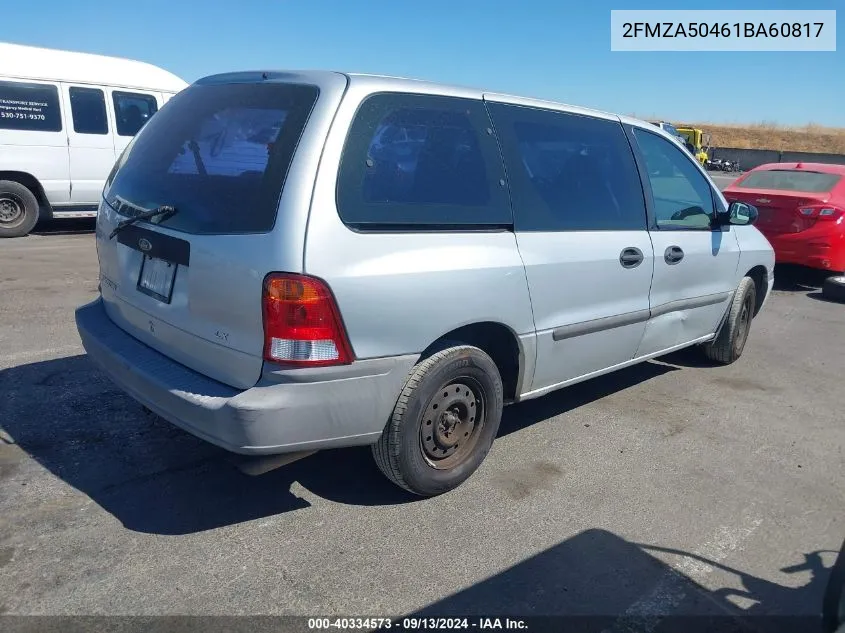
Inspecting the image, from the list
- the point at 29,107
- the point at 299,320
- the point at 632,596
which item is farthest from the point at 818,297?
the point at 29,107

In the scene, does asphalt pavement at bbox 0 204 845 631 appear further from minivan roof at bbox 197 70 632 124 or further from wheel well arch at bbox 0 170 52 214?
wheel well arch at bbox 0 170 52 214

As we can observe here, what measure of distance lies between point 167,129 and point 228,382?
1.42 m

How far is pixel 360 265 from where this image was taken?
2.79 metres

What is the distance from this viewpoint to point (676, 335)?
482 cm

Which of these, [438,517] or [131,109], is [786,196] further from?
[131,109]

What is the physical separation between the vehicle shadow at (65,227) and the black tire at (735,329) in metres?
9.49

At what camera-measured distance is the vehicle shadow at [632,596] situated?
8.54 feet

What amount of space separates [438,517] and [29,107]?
9410 mm

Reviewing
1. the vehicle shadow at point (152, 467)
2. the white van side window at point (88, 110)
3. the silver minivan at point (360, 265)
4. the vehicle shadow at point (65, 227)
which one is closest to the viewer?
the silver minivan at point (360, 265)

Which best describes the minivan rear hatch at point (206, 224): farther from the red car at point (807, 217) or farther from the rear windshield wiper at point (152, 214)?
the red car at point (807, 217)

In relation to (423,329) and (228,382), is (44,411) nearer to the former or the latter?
(228,382)

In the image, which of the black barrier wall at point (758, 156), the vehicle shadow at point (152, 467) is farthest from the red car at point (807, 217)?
the black barrier wall at point (758, 156)

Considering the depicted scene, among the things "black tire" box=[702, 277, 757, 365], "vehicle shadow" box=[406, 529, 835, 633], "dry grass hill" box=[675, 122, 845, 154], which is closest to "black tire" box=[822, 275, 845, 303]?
"black tire" box=[702, 277, 757, 365]

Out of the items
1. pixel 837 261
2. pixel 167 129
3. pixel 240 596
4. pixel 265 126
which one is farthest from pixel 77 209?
pixel 837 261
